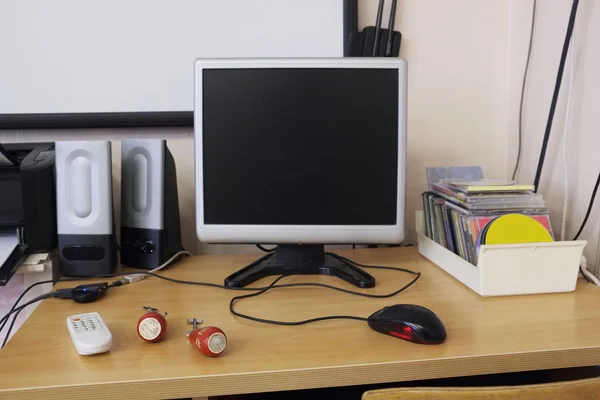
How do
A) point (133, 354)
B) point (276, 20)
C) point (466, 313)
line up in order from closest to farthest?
point (133, 354), point (466, 313), point (276, 20)

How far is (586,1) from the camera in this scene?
3.33 ft

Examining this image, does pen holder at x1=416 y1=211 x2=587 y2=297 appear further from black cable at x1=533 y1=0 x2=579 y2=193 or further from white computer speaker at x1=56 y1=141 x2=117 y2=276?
white computer speaker at x1=56 y1=141 x2=117 y2=276

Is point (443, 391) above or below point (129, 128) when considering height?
below

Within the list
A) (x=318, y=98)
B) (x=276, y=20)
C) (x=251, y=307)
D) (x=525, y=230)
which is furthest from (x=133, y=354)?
(x=276, y=20)

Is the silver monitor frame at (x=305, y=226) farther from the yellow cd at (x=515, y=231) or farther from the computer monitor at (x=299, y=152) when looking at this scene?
the yellow cd at (x=515, y=231)

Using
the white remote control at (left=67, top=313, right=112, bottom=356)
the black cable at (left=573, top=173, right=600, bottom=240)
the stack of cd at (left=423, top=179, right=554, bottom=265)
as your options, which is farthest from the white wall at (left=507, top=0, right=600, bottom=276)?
the white remote control at (left=67, top=313, right=112, bottom=356)

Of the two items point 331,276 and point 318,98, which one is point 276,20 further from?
point 331,276

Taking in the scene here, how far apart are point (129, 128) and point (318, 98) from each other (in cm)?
52

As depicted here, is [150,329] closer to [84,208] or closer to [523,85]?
[84,208]

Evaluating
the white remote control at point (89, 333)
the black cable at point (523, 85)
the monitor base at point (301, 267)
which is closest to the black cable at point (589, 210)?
the black cable at point (523, 85)

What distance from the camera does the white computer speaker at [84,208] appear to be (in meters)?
0.96

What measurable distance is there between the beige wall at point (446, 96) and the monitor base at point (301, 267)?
10.5 inches

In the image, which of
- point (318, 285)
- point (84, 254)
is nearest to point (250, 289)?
point (318, 285)

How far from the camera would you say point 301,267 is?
0.98 meters
